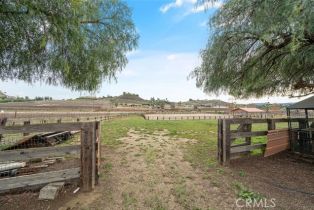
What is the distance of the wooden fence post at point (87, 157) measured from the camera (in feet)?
14.5

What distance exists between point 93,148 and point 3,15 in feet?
11.3

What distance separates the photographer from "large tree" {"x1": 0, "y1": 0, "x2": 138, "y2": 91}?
4.45 meters

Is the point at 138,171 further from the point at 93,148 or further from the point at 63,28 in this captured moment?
the point at 63,28

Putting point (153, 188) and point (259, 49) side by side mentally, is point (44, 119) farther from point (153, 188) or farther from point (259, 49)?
point (259, 49)

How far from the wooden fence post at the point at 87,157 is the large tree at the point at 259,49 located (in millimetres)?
4390

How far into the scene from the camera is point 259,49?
673 cm

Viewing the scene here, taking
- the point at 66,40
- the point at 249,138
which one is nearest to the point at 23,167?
the point at 66,40

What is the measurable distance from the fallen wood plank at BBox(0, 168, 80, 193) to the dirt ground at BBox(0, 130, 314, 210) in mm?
A: 233

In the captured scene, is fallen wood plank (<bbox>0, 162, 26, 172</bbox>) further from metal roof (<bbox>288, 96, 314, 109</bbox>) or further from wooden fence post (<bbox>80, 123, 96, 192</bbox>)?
metal roof (<bbox>288, 96, 314, 109</bbox>)

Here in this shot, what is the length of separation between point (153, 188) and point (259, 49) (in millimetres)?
5321

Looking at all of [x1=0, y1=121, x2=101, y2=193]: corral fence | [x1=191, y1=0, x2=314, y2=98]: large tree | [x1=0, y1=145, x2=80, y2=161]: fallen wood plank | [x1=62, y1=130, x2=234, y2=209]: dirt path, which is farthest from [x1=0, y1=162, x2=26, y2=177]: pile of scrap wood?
[x1=191, y1=0, x2=314, y2=98]: large tree

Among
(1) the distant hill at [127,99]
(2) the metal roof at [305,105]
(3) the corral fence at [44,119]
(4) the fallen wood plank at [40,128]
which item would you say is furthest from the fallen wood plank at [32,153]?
(1) the distant hill at [127,99]

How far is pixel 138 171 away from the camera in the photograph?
226 inches

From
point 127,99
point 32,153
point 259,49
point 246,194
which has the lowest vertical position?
point 246,194
